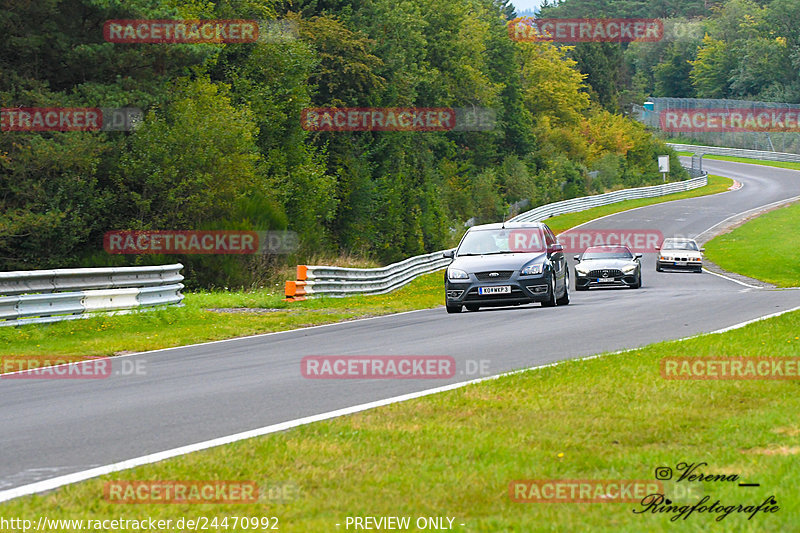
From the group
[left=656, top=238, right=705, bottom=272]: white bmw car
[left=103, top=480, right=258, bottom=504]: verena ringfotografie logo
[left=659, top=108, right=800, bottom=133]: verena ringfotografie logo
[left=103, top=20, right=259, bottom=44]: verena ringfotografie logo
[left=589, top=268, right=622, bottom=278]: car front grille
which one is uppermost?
[left=103, top=20, right=259, bottom=44]: verena ringfotografie logo

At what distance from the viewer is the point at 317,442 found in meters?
7.04

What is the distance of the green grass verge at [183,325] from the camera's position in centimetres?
1530

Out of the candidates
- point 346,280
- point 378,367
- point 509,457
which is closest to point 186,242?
point 346,280

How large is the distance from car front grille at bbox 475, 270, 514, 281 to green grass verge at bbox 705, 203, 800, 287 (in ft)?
56.3

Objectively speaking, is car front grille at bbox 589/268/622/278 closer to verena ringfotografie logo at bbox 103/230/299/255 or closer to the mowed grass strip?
verena ringfotografie logo at bbox 103/230/299/255

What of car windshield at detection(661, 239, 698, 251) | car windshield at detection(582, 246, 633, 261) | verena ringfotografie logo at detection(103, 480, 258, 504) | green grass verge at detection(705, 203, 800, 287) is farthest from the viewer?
car windshield at detection(661, 239, 698, 251)

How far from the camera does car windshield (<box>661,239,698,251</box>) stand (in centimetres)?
4278

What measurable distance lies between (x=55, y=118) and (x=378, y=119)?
28.2 m

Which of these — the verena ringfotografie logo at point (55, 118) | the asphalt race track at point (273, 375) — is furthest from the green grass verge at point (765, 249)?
the verena ringfotografie logo at point (55, 118)

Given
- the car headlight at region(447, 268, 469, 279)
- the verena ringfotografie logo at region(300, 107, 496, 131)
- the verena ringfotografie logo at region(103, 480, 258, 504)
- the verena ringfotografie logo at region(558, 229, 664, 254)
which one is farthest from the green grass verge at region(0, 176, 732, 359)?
the verena ringfotografie logo at region(558, 229, 664, 254)

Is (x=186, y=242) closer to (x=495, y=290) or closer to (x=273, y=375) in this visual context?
(x=495, y=290)

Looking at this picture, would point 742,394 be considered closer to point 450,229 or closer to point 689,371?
point 689,371

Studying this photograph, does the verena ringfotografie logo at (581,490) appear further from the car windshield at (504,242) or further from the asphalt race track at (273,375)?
the car windshield at (504,242)

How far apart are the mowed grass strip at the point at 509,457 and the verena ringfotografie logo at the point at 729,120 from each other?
12056 centimetres
